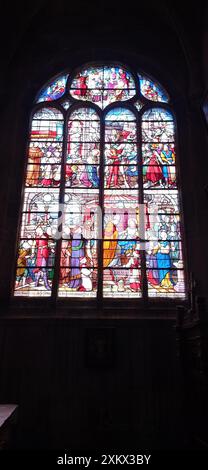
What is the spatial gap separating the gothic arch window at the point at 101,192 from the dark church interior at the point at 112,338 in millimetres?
224

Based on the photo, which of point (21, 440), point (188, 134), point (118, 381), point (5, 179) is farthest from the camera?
point (188, 134)

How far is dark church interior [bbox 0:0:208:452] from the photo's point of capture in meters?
4.86

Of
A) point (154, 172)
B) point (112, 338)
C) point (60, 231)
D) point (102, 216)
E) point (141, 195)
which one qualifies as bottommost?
point (112, 338)

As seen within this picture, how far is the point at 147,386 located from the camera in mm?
5133

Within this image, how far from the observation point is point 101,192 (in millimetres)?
6594

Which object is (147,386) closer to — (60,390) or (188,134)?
(60,390)

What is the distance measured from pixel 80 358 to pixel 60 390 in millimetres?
504

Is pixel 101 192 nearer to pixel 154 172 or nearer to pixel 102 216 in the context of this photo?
pixel 102 216

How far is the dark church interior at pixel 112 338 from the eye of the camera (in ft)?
16.0

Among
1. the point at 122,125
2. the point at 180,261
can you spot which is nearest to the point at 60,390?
the point at 180,261

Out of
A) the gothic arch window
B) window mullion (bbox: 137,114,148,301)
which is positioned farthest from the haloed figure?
window mullion (bbox: 137,114,148,301)

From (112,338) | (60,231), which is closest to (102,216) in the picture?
(60,231)

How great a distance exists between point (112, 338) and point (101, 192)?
261cm

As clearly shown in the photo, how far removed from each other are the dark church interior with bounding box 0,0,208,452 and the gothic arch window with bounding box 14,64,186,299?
0.74 feet
